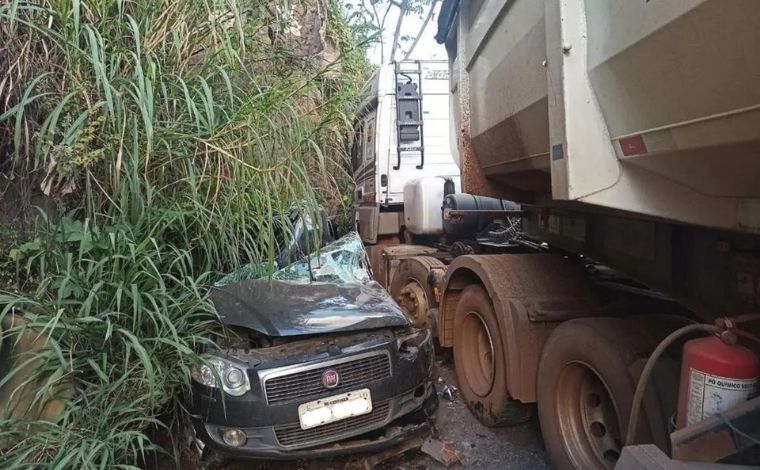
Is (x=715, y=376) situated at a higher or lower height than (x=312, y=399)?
higher

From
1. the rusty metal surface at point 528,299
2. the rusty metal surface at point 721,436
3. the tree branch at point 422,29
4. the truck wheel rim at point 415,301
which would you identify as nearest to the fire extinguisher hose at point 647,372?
the rusty metal surface at point 721,436

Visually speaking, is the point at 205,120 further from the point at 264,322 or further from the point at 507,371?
the point at 507,371

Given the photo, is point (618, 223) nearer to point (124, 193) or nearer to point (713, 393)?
point (713, 393)

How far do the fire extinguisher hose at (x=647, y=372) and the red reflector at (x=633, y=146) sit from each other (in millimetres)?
586

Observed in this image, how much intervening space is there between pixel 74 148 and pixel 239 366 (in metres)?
1.31

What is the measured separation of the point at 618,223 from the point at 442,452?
5.14 feet

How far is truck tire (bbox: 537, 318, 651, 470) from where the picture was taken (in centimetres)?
200

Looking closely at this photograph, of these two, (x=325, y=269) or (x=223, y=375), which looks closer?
(x=223, y=375)

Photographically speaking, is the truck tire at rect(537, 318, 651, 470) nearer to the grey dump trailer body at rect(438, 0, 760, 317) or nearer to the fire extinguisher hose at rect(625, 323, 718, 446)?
the fire extinguisher hose at rect(625, 323, 718, 446)

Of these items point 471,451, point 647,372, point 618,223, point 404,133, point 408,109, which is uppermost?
point 408,109

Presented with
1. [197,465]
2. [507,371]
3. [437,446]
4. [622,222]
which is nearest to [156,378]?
[197,465]

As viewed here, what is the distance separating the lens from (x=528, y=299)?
2.78m

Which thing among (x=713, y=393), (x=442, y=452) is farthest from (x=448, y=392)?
(x=713, y=393)

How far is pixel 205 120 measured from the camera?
282cm
